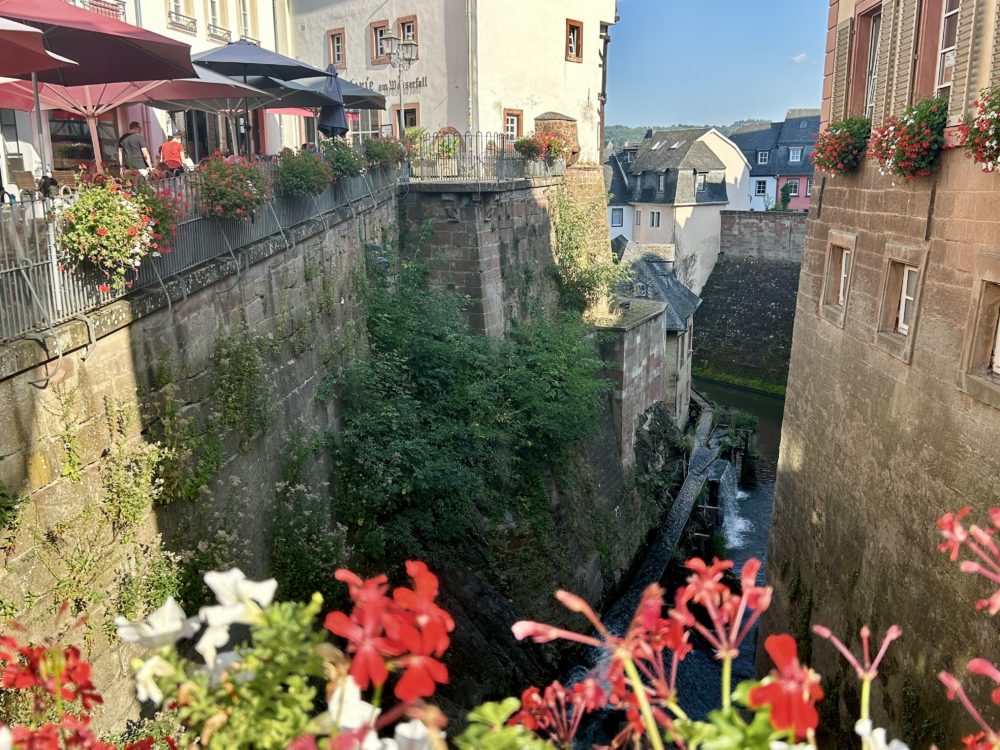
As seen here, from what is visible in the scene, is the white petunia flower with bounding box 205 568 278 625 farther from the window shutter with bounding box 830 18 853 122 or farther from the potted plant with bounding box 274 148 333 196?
the window shutter with bounding box 830 18 853 122

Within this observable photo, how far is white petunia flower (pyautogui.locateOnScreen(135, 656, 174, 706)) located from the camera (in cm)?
259

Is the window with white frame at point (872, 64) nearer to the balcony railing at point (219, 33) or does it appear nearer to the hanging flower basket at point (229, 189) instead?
the hanging flower basket at point (229, 189)

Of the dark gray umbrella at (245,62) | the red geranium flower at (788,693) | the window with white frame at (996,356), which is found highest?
the dark gray umbrella at (245,62)

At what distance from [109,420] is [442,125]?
56.6 feet

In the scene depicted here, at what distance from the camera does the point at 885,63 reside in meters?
9.89

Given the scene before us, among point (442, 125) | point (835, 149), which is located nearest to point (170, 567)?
point (835, 149)

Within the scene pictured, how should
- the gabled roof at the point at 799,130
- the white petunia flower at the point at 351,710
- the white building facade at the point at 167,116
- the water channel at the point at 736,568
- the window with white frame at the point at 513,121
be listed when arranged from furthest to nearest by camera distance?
the gabled roof at the point at 799,130 < the window with white frame at the point at 513,121 < the water channel at the point at 736,568 < the white building facade at the point at 167,116 < the white petunia flower at the point at 351,710

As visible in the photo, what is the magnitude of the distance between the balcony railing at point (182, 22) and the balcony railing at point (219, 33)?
55 cm

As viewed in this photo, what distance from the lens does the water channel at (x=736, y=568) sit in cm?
1535

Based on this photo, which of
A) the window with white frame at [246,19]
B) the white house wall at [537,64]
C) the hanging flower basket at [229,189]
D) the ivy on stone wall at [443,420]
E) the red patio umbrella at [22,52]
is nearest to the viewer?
the red patio umbrella at [22,52]

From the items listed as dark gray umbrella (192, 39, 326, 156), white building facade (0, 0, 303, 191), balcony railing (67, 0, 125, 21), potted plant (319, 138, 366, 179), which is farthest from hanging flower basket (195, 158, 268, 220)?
balcony railing (67, 0, 125, 21)

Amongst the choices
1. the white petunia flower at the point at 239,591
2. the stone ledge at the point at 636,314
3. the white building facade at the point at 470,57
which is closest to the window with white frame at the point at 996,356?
the white petunia flower at the point at 239,591

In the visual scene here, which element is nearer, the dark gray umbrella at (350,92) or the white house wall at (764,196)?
the dark gray umbrella at (350,92)

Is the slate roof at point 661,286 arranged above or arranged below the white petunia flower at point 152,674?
below
